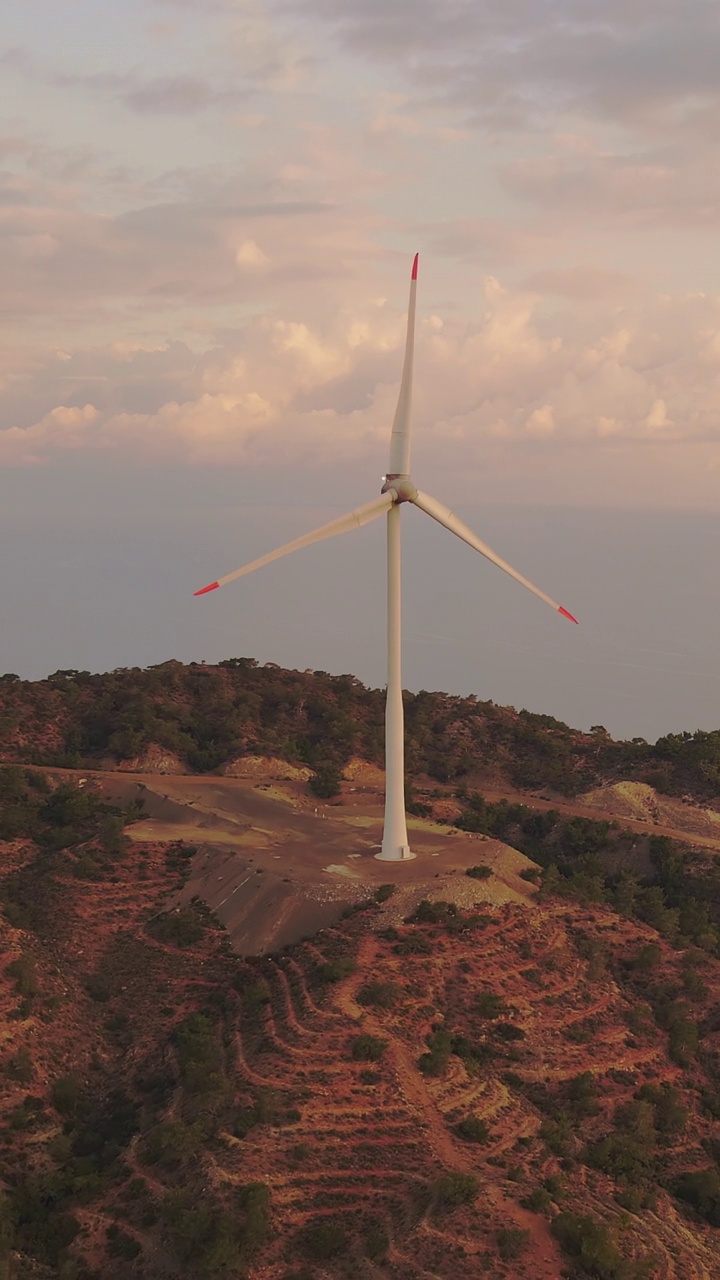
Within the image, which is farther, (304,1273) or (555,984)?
(555,984)

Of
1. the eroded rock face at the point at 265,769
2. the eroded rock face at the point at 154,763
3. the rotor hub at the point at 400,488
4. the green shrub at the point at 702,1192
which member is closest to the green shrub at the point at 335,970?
the green shrub at the point at 702,1192

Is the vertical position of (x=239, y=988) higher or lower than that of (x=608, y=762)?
lower

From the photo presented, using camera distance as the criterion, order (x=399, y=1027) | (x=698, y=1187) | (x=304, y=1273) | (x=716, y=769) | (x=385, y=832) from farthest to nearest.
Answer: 1. (x=716, y=769)
2. (x=385, y=832)
3. (x=399, y=1027)
4. (x=698, y=1187)
5. (x=304, y=1273)

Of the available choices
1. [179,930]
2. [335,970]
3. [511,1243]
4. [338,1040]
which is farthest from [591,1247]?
[179,930]

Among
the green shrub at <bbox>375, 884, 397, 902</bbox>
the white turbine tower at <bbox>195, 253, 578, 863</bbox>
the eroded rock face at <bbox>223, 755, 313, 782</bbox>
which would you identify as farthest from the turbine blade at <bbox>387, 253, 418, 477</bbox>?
the eroded rock face at <bbox>223, 755, 313, 782</bbox>

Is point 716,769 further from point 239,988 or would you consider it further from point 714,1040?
point 239,988

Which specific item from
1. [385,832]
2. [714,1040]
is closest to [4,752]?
[385,832]

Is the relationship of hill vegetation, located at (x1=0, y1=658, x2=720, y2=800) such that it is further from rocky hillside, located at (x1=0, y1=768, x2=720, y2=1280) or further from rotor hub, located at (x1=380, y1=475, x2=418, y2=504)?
rotor hub, located at (x1=380, y1=475, x2=418, y2=504)
